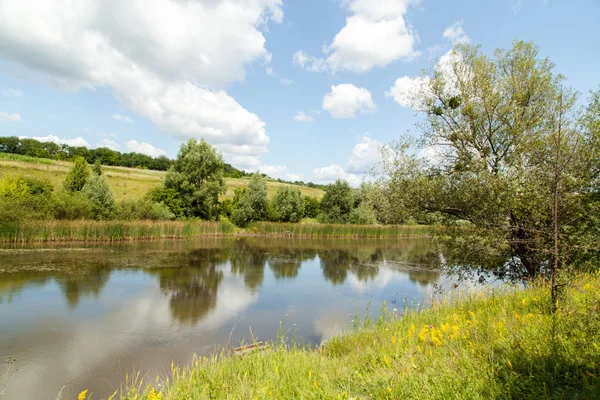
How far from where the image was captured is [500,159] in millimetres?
10094

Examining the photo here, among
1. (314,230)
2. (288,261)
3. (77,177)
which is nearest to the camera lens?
(288,261)

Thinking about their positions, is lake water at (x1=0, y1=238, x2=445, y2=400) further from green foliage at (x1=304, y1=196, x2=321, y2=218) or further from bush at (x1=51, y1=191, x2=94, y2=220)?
green foliage at (x1=304, y1=196, x2=321, y2=218)

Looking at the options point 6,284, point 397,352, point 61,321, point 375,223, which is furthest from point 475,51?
point 375,223

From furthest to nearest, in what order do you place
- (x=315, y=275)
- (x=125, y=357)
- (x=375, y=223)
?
(x=375, y=223), (x=315, y=275), (x=125, y=357)

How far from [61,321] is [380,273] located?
13169mm

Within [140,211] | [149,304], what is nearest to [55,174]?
[140,211]

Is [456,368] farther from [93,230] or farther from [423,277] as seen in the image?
[93,230]

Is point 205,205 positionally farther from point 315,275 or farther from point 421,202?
point 421,202

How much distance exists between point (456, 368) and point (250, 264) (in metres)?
15.7

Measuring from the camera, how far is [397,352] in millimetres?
3959

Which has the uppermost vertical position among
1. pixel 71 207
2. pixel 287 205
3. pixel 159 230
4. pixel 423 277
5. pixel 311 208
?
pixel 287 205

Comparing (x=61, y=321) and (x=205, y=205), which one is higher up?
(x=205, y=205)

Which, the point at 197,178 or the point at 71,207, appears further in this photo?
the point at 197,178

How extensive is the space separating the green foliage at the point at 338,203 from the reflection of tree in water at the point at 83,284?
29.4 m
